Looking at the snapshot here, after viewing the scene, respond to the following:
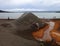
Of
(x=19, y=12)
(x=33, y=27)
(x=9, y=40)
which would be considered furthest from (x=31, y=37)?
(x=19, y=12)

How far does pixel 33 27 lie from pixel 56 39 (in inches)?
11.3

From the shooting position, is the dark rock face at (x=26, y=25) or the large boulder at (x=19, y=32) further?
the dark rock face at (x=26, y=25)

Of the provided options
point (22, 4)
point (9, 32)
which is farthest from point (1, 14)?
point (9, 32)

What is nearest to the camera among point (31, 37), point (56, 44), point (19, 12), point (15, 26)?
point (56, 44)

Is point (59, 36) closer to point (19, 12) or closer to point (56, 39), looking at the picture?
point (56, 39)

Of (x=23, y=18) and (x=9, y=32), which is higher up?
(x=23, y=18)

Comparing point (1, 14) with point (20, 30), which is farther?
point (1, 14)

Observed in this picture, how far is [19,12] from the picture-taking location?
2.09 metres

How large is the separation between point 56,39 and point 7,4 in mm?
991

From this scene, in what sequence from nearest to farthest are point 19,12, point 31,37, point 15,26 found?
point 31,37 → point 15,26 → point 19,12

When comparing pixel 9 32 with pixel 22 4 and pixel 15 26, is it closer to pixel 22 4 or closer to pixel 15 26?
pixel 15 26

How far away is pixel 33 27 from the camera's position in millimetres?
1556

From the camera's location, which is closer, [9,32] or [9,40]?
[9,40]

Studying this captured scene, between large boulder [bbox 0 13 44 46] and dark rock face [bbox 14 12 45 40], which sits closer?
large boulder [bbox 0 13 44 46]
